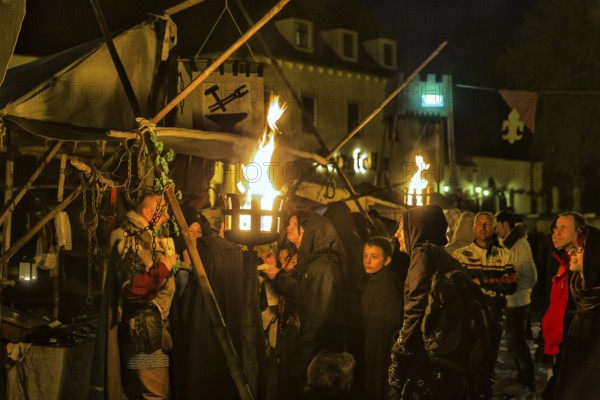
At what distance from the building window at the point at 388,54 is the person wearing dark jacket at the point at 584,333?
2970 cm

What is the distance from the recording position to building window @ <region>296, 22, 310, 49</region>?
103ft

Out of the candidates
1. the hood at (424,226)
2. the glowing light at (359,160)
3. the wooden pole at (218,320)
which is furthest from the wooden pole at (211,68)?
the glowing light at (359,160)

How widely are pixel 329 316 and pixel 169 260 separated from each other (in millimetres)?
1519

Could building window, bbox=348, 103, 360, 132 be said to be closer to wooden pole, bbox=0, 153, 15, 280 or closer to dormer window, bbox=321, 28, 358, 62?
dormer window, bbox=321, 28, 358, 62

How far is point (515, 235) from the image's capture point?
34.0ft

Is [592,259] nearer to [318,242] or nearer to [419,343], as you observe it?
[419,343]

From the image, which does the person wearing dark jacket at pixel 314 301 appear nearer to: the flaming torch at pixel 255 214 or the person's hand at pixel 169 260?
the flaming torch at pixel 255 214

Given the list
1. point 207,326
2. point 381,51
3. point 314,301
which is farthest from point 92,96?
point 381,51

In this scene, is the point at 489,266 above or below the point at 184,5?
below

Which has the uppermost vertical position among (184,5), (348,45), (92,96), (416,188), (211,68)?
(348,45)

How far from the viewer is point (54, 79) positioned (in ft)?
22.1

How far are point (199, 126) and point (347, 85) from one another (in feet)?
82.0

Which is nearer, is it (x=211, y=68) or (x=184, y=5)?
(x=211, y=68)

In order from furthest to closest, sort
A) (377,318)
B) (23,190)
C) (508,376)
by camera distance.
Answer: (508,376)
(23,190)
(377,318)
